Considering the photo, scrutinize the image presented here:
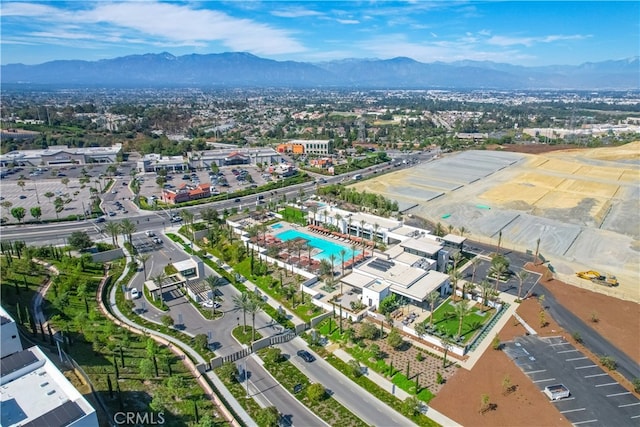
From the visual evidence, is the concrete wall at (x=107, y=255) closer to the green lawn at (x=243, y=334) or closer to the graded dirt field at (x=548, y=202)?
the green lawn at (x=243, y=334)

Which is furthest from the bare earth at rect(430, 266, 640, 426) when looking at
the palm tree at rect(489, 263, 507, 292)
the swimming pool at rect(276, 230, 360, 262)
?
the swimming pool at rect(276, 230, 360, 262)

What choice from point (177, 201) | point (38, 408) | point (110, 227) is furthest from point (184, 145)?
point (38, 408)

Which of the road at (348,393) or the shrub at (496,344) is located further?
the shrub at (496,344)

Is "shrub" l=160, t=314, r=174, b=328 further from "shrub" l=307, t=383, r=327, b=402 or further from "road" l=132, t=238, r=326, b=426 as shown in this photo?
"shrub" l=307, t=383, r=327, b=402

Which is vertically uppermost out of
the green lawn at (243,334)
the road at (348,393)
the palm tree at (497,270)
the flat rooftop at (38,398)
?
the flat rooftop at (38,398)

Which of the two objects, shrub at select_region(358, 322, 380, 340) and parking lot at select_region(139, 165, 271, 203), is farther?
parking lot at select_region(139, 165, 271, 203)

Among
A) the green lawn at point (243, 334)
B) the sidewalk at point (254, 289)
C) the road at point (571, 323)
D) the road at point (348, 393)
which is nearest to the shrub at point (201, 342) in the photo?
the green lawn at point (243, 334)

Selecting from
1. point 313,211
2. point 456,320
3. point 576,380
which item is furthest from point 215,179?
point 576,380
